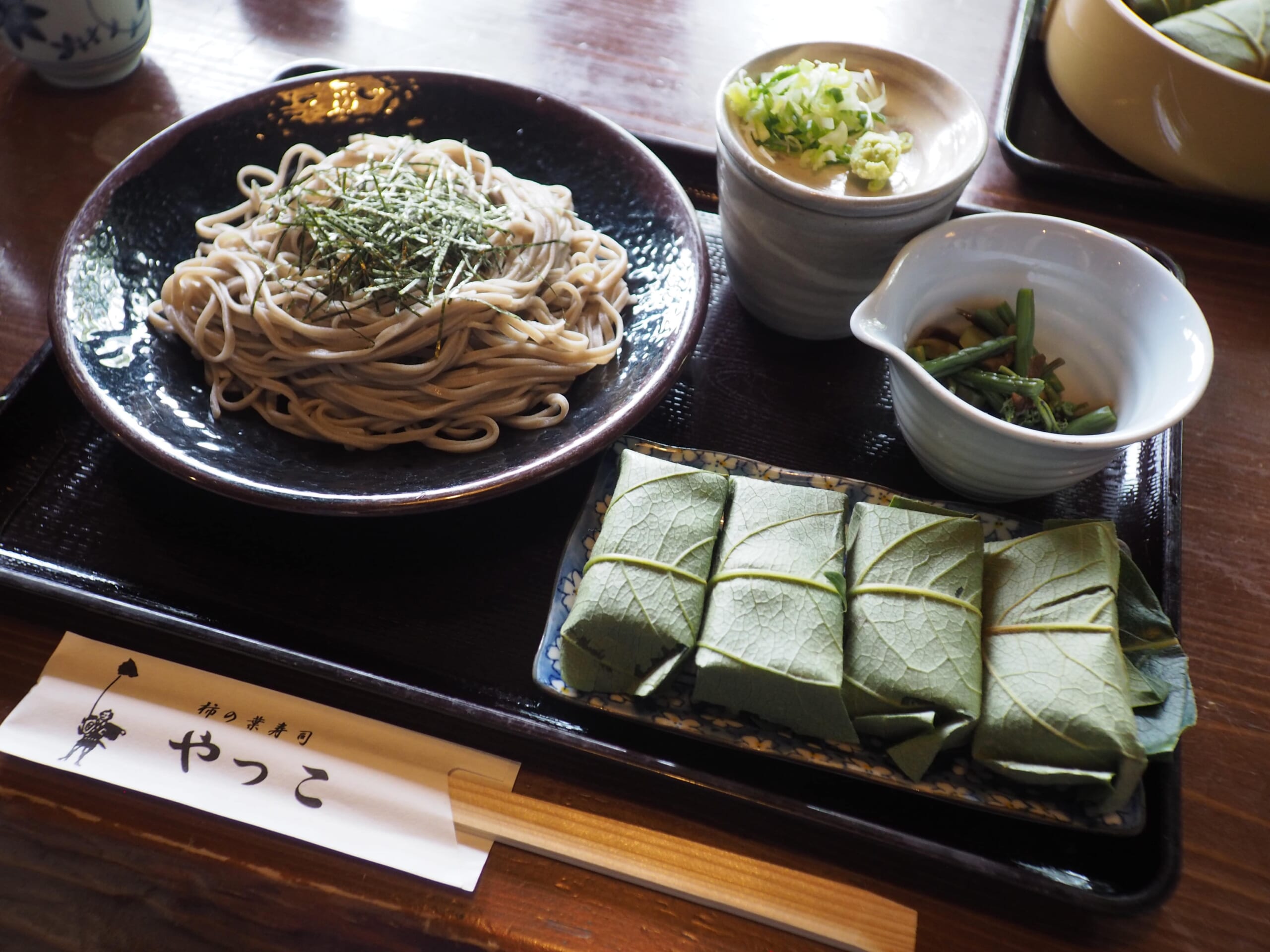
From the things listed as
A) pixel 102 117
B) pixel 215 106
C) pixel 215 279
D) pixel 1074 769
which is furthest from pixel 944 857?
pixel 102 117

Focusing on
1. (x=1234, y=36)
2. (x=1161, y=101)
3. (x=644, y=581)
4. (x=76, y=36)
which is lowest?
(x=644, y=581)

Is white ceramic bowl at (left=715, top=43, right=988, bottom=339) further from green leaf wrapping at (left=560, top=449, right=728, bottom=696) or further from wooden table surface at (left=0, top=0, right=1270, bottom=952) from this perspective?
wooden table surface at (left=0, top=0, right=1270, bottom=952)

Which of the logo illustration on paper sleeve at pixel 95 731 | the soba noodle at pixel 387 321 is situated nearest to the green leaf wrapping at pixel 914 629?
the soba noodle at pixel 387 321

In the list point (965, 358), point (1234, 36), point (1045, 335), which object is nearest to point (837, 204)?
point (965, 358)

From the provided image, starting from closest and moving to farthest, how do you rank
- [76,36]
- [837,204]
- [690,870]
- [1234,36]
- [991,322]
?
1. [690,870]
2. [837,204]
3. [991,322]
4. [1234,36]
5. [76,36]

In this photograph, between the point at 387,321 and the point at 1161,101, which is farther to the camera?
the point at 1161,101

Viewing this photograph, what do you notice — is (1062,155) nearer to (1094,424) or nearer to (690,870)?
(1094,424)
